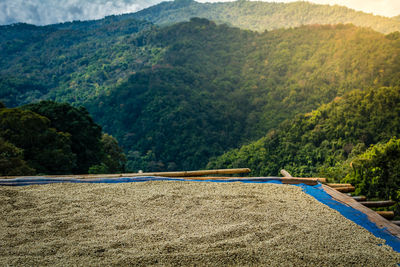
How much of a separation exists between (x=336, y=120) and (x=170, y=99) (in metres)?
23.0

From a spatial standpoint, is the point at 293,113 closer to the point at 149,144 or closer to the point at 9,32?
the point at 149,144

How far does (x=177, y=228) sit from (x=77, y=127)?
1173 cm

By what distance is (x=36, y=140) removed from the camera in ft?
31.5

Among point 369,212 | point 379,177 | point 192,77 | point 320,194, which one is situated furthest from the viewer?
point 192,77

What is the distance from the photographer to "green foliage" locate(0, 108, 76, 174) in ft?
29.7

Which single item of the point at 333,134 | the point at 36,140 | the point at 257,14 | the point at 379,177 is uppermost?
the point at 257,14

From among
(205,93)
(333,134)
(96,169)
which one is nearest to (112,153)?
(96,169)

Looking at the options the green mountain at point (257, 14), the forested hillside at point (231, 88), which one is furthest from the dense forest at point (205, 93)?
the green mountain at point (257, 14)

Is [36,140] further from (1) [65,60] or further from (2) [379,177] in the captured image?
(1) [65,60]

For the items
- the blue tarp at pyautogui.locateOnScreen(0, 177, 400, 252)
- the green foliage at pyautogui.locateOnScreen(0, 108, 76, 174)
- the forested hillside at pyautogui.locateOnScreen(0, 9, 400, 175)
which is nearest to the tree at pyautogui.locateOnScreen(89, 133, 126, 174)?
the green foliage at pyautogui.locateOnScreen(0, 108, 76, 174)

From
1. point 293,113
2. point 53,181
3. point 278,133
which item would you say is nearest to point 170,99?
point 293,113

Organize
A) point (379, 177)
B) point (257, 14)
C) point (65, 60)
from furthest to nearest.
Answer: point (257, 14) → point (65, 60) → point (379, 177)

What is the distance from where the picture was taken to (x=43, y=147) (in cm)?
988

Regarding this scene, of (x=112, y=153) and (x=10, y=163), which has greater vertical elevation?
(x=10, y=163)
